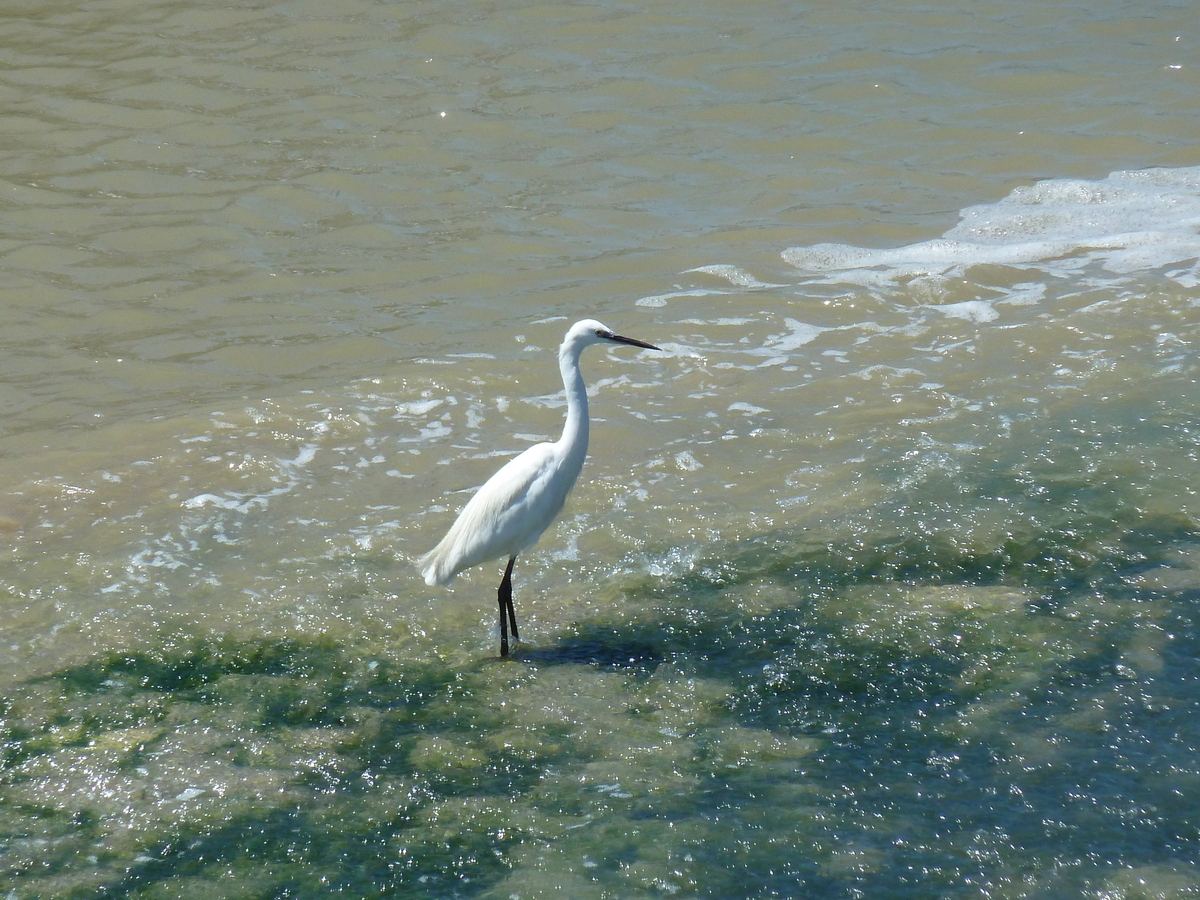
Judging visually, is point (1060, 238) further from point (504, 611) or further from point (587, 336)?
point (504, 611)

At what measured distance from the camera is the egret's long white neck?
14.5ft

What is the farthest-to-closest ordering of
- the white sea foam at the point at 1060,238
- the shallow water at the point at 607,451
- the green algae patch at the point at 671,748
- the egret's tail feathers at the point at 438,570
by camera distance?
the white sea foam at the point at 1060,238 → the egret's tail feathers at the point at 438,570 → the shallow water at the point at 607,451 → the green algae patch at the point at 671,748

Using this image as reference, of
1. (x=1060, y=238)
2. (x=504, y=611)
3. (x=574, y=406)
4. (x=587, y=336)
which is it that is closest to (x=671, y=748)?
(x=504, y=611)

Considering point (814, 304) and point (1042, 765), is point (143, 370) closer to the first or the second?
point (814, 304)

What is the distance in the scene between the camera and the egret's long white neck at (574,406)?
14.5 ft

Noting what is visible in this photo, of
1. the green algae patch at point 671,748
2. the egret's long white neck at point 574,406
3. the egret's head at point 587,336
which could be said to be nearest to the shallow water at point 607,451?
the green algae patch at point 671,748

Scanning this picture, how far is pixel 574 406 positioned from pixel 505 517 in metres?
0.52

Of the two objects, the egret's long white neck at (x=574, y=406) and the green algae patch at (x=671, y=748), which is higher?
the egret's long white neck at (x=574, y=406)

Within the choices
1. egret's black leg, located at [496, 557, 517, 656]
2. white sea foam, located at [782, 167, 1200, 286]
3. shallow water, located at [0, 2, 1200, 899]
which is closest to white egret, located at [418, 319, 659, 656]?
egret's black leg, located at [496, 557, 517, 656]

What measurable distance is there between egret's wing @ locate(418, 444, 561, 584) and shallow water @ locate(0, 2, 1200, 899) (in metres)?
0.33

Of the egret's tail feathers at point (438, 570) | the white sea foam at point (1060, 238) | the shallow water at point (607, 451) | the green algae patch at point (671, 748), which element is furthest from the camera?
the white sea foam at point (1060, 238)

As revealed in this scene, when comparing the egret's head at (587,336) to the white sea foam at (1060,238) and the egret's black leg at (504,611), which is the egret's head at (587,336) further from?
the white sea foam at (1060,238)

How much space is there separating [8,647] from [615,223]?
5347mm

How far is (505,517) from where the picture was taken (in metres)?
4.30
